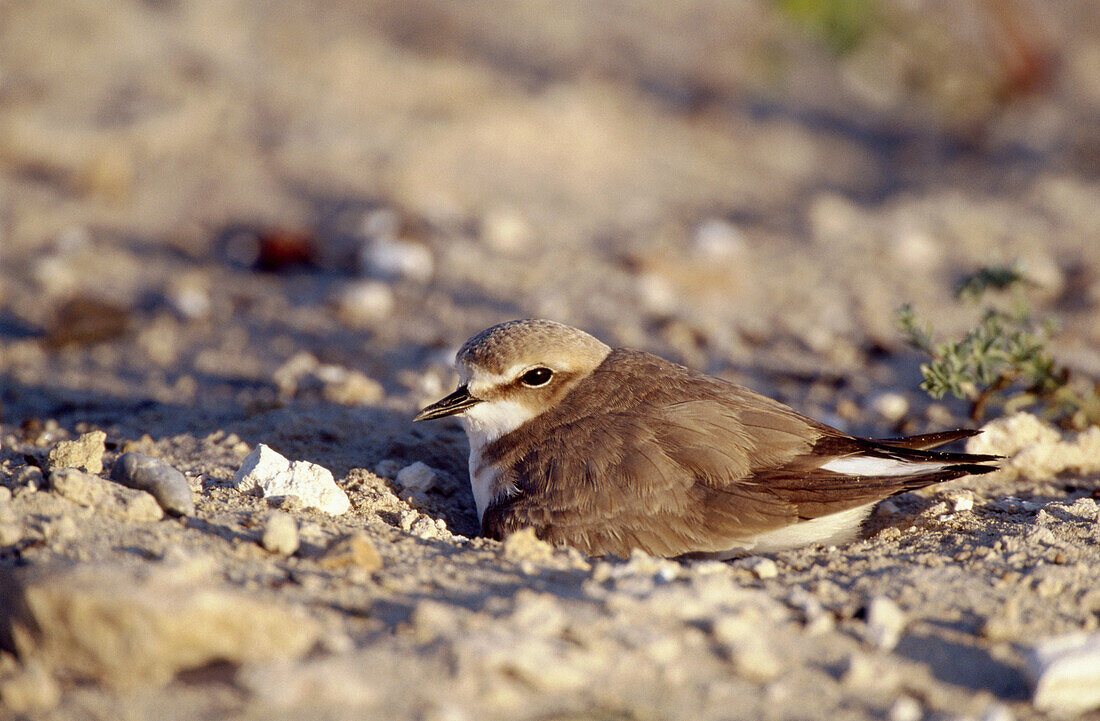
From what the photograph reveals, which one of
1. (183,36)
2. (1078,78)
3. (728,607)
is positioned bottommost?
(728,607)

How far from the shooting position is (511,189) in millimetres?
8469

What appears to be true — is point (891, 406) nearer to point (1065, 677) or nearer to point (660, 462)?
point (660, 462)

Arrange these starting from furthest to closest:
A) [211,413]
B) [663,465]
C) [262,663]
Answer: [211,413] < [663,465] < [262,663]

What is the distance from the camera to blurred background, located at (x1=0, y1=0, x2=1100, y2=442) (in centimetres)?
612

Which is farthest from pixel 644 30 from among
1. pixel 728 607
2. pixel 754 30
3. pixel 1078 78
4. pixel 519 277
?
pixel 728 607

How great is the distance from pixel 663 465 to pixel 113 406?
130 inches

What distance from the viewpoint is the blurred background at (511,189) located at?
241 inches

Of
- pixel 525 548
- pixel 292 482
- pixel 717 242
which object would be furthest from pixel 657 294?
pixel 525 548

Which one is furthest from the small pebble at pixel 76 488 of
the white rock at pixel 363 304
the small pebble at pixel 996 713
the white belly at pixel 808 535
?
the white rock at pixel 363 304

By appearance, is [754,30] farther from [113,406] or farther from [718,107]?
[113,406]

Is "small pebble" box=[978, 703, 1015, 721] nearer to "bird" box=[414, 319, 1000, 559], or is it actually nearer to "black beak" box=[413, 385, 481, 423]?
"bird" box=[414, 319, 1000, 559]

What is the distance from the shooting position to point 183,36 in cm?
952

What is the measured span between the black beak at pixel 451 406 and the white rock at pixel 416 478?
0.26m

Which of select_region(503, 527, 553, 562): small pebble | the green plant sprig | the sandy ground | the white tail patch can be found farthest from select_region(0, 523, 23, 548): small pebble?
the green plant sprig
